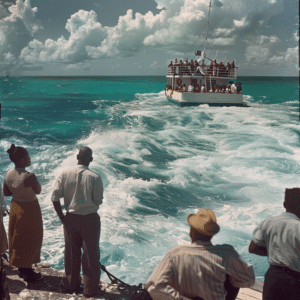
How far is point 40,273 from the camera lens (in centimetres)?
343

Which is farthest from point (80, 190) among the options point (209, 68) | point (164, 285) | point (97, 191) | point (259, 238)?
point (209, 68)

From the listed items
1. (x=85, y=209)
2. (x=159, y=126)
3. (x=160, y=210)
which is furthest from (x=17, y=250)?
(x=159, y=126)

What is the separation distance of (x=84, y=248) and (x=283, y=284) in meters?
1.90

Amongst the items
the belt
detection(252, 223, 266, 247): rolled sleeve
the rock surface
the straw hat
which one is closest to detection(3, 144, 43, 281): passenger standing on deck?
the rock surface

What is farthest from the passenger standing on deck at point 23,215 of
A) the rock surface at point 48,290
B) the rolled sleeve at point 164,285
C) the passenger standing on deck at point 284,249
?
the passenger standing on deck at point 284,249

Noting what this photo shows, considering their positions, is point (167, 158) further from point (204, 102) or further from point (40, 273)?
point (204, 102)

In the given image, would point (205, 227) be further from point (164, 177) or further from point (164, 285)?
point (164, 177)

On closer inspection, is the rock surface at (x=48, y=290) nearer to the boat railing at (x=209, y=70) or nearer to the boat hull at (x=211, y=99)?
the boat hull at (x=211, y=99)

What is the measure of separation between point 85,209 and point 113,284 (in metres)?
1.00

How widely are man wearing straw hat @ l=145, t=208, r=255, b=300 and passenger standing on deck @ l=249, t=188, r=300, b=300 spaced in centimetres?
50

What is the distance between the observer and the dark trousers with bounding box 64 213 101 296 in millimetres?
3109

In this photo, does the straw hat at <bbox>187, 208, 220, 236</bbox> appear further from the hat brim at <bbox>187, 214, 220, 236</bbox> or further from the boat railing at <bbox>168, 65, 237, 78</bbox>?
the boat railing at <bbox>168, 65, 237, 78</bbox>

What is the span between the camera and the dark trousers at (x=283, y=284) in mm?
2312

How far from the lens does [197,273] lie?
1.87 metres
